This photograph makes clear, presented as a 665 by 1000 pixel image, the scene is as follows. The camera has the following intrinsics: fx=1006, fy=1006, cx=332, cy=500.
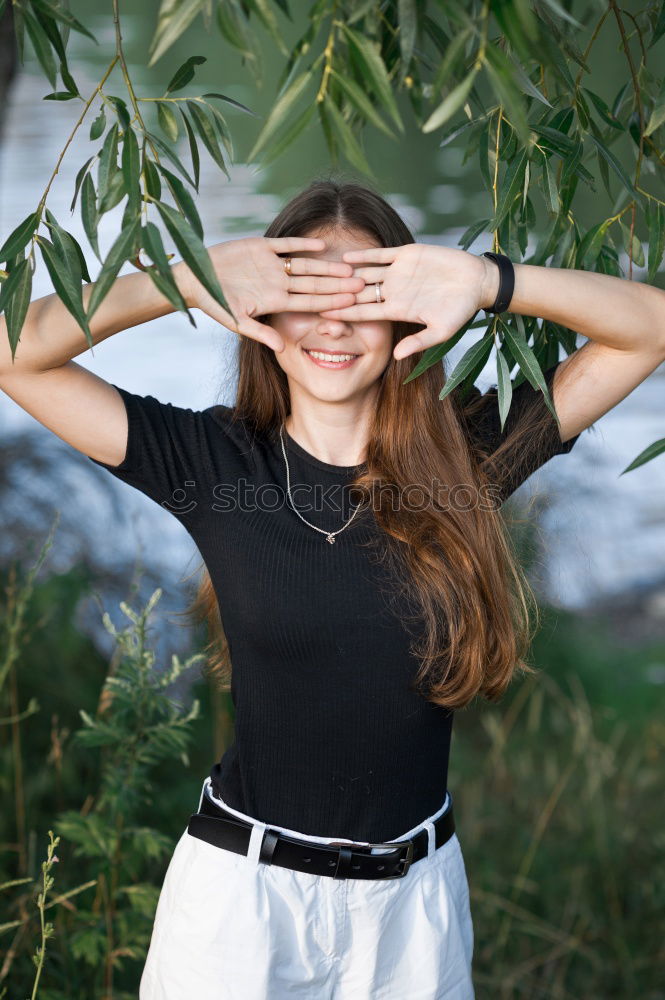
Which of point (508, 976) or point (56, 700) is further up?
point (56, 700)

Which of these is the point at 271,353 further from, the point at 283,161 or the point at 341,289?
the point at 283,161

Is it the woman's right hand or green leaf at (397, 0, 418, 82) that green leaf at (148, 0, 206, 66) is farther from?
the woman's right hand

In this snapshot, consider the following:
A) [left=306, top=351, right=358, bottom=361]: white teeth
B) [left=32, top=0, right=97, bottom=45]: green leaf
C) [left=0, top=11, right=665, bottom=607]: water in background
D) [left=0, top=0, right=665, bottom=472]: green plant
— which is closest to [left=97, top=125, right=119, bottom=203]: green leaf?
[left=0, top=0, right=665, bottom=472]: green plant

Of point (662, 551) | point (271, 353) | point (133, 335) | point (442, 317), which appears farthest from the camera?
point (662, 551)

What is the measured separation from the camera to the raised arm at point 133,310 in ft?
4.33

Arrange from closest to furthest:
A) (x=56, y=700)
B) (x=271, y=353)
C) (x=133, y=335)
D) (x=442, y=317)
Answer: (x=442, y=317) < (x=271, y=353) < (x=56, y=700) < (x=133, y=335)

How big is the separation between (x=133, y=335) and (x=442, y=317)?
1.72 meters

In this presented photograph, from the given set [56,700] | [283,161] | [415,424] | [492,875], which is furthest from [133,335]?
[492,875]

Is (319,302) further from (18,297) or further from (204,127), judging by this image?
(18,297)

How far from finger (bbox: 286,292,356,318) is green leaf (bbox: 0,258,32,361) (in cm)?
34

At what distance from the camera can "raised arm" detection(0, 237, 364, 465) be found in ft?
4.33

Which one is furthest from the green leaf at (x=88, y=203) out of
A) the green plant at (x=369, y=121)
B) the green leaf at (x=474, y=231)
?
the green leaf at (x=474, y=231)

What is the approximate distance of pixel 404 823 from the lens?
1.44 metres

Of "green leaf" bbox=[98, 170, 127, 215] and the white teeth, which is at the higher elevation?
"green leaf" bbox=[98, 170, 127, 215]
